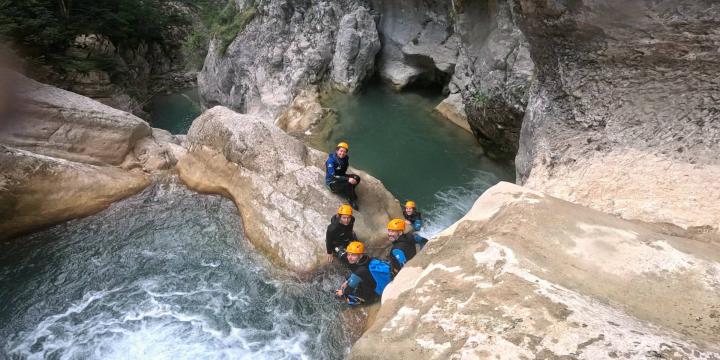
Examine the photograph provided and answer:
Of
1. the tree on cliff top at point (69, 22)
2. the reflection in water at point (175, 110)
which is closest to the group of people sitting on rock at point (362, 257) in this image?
the tree on cliff top at point (69, 22)

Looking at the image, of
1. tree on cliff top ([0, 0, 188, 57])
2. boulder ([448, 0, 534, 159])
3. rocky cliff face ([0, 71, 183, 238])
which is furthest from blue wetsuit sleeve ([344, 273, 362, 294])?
tree on cliff top ([0, 0, 188, 57])

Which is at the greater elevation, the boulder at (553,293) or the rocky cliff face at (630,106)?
the rocky cliff face at (630,106)

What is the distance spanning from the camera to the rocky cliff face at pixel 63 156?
8.39 metres

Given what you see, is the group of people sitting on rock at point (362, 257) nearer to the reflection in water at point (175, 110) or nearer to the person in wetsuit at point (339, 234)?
the person in wetsuit at point (339, 234)

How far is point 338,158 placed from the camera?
27.9 ft

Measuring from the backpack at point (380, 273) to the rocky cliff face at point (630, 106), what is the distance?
2.62 meters

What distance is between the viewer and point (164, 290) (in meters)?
7.26

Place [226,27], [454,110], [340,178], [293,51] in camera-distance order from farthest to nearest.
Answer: [226,27] → [293,51] → [454,110] → [340,178]

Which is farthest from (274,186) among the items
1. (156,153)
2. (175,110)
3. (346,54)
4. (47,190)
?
(175,110)

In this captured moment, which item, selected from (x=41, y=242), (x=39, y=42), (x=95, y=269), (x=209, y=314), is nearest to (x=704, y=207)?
(x=209, y=314)

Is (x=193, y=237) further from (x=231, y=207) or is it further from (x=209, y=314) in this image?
(x=209, y=314)

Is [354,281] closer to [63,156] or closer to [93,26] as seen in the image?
[63,156]

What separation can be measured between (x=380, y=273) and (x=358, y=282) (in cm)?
35

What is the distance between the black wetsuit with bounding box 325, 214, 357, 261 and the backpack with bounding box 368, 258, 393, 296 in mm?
893
